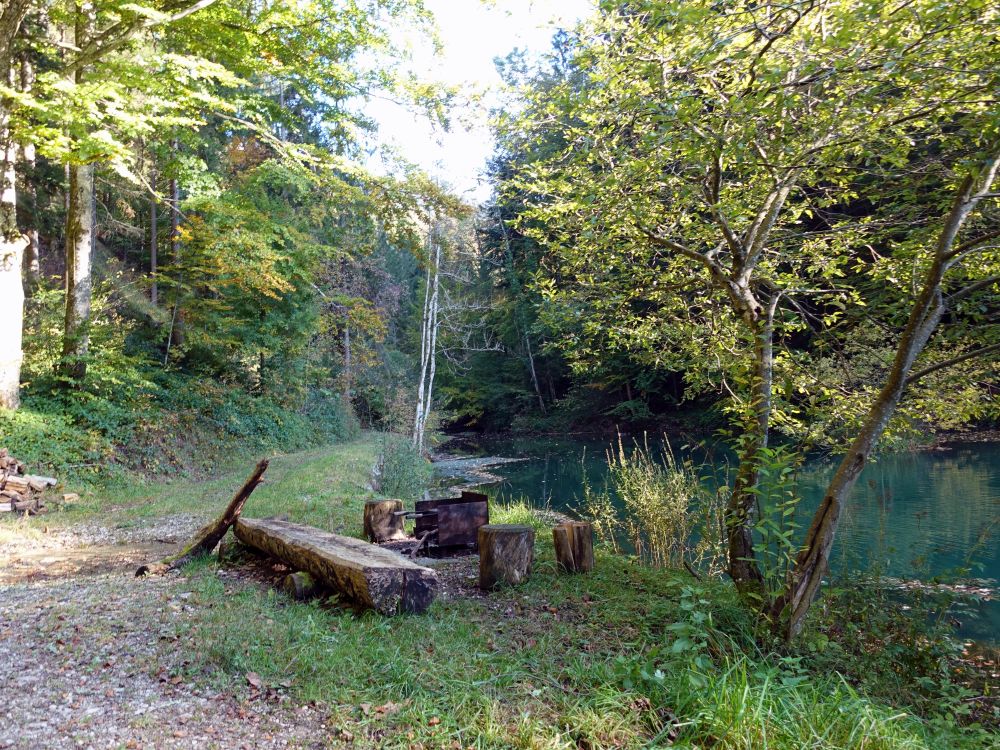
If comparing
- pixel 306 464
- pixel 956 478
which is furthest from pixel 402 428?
pixel 956 478

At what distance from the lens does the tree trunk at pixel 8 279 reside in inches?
408

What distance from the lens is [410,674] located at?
3482mm

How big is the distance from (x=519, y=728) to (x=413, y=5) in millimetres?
12614

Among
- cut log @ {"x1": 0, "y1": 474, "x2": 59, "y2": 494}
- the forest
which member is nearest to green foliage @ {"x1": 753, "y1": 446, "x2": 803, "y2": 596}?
the forest

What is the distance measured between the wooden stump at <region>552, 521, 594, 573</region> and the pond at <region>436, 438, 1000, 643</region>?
1.34 meters

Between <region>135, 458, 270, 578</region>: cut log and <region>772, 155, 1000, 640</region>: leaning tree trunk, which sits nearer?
<region>772, 155, 1000, 640</region>: leaning tree trunk

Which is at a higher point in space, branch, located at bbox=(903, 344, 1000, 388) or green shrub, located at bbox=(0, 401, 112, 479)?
branch, located at bbox=(903, 344, 1000, 388)

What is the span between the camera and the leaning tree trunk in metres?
3.90

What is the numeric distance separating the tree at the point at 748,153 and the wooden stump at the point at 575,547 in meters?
1.60

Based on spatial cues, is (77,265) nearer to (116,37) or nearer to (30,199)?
(116,37)

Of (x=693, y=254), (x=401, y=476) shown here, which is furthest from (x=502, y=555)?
(x=401, y=476)

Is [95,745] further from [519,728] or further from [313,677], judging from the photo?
[519,728]

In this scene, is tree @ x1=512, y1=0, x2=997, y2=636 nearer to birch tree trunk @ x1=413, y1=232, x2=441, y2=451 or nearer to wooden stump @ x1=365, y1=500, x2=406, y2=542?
wooden stump @ x1=365, y1=500, x2=406, y2=542

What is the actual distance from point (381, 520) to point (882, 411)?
5138 mm
